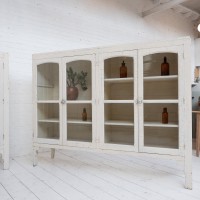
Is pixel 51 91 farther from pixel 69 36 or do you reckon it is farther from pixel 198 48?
pixel 198 48

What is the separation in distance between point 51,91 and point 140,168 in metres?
1.38

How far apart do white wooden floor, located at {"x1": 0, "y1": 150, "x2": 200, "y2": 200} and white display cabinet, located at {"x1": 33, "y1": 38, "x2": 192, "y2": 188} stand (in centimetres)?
25

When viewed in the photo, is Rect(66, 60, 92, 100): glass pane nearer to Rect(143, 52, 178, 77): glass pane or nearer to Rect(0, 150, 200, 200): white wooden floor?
Rect(143, 52, 178, 77): glass pane

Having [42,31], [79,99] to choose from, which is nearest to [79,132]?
[79,99]

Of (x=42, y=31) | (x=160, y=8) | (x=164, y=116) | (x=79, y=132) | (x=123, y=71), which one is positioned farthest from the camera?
(x=160, y=8)

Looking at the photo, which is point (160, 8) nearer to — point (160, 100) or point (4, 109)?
point (160, 100)

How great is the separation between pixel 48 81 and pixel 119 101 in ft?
3.05

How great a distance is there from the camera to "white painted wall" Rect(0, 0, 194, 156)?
2998mm

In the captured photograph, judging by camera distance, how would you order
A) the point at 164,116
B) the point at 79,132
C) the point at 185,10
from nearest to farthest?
the point at 164,116
the point at 79,132
the point at 185,10

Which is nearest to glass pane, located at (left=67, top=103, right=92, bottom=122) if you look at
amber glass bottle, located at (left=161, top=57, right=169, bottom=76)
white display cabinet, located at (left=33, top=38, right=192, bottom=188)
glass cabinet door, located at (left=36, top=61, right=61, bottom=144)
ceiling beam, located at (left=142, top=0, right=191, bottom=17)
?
white display cabinet, located at (left=33, top=38, right=192, bottom=188)

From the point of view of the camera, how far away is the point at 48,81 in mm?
2650

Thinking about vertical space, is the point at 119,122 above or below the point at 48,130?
above

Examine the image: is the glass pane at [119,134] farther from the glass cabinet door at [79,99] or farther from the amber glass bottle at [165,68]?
the amber glass bottle at [165,68]

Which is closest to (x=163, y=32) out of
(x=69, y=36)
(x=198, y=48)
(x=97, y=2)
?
(x=198, y=48)
